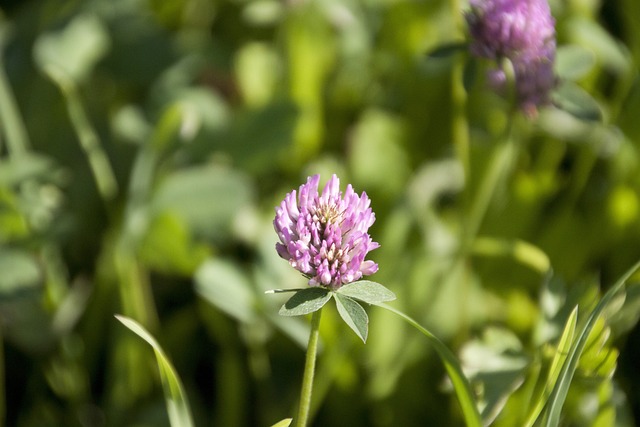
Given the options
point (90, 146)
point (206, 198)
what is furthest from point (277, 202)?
point (90, 146)

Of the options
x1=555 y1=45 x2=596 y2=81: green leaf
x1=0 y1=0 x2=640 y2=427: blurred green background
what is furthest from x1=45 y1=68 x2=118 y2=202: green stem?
x1=555 y1=45 x2=596 y2=81: green leaf

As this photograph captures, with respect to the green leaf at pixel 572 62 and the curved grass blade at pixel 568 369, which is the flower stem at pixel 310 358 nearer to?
the curved grass blade at pixel 568 369

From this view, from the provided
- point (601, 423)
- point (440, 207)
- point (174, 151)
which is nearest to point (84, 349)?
point (174, 151)

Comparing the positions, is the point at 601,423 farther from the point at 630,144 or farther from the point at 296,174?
the point at 296,174

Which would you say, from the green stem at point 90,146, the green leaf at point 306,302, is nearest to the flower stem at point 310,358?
the green leaf at point 306,302

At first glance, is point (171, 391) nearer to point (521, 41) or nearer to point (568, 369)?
point (568, 369)
